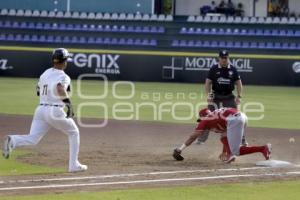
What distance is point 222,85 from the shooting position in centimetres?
1434

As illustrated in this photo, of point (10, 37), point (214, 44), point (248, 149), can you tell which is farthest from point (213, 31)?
point (248, 149)

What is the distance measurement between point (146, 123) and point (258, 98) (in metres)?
8.26

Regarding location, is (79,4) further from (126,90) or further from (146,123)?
(146,123)

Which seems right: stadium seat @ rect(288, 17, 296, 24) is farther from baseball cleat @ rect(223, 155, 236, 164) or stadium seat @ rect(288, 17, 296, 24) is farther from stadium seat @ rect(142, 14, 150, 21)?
baseball cleat @ rect(223, 155, 236, 164)

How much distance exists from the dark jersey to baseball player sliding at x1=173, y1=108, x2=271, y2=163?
4.66 ft

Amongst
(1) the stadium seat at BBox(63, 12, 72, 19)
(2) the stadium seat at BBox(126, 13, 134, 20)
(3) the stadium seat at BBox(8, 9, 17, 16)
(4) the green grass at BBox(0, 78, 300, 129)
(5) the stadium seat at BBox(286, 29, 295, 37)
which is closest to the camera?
(4) the green grass at BBox(0, 78, 300, 129)

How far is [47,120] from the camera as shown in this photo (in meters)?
11.3

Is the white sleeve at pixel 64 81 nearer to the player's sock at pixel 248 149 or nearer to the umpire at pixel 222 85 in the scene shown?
the player's sock at pixel 248 149

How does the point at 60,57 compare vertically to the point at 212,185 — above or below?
above

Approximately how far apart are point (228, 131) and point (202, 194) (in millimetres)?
3463

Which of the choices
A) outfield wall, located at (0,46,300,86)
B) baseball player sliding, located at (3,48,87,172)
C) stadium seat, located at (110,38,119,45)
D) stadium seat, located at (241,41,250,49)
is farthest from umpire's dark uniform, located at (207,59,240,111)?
stadium seat, located at (110,38,119,45)

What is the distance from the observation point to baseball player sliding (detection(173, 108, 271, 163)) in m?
12.6

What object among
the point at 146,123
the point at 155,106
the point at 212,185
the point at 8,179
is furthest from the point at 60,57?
the point at 155,106

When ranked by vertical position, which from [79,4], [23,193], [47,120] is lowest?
[23,193]
